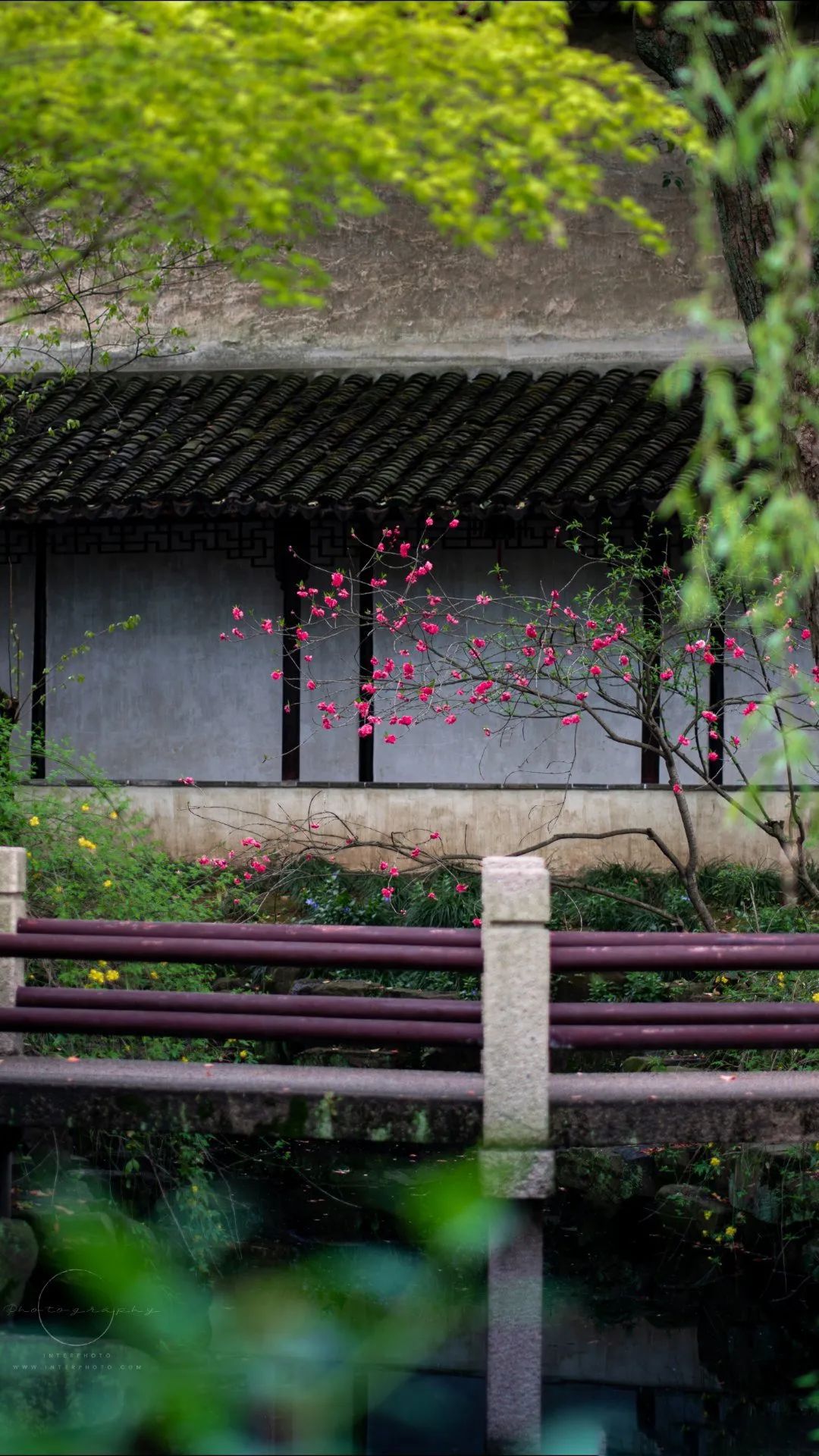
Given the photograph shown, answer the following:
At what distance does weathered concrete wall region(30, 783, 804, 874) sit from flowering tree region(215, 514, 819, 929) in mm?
150

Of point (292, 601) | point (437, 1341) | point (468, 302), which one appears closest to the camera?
point (437, 1341)

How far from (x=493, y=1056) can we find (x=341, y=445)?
8.65 meters

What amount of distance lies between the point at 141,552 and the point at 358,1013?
9404 mm

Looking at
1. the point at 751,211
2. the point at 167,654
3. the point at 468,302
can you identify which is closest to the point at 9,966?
the point at 751,211

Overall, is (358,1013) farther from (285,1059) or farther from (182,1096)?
(285,1059)

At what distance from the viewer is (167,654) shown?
576 inches

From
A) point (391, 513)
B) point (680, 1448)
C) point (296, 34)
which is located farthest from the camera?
point (391, 513)

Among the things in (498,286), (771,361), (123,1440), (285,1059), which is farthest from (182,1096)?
(498,286)

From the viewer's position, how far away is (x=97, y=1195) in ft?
25.6

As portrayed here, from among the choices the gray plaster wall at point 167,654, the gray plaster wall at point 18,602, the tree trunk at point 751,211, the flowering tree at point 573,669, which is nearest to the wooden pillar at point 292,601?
the flowering tree at point 573,669

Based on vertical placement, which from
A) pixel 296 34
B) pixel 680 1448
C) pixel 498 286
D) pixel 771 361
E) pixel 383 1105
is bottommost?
pixel 680 1448

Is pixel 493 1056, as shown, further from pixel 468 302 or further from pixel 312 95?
pixel 468 302

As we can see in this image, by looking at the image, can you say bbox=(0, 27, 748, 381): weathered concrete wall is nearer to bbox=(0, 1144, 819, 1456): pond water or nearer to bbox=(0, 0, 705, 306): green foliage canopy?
bbox=(0, 1144, 819, 1456): pond water

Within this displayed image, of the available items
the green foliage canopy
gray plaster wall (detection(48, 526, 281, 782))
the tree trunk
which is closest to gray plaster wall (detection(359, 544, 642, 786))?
gray plaster wall (detection(48, 526, 281, 782))
